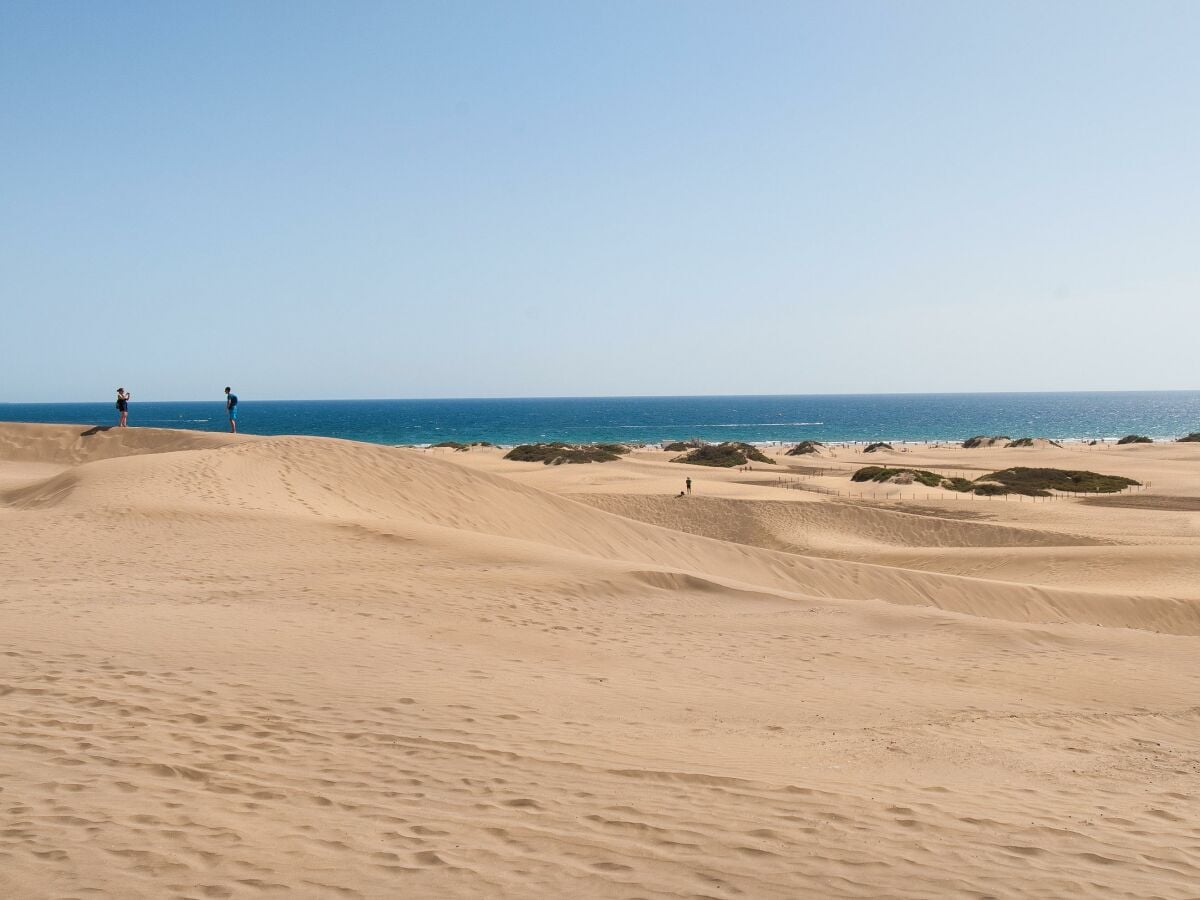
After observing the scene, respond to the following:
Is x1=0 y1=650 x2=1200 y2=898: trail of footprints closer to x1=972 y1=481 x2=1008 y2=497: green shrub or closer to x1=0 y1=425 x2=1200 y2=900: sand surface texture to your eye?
x1=0 y1=425 x2=1200 y2=900: sand surface texture

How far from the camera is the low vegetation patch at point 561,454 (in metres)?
46.5

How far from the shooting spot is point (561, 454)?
47312 mm

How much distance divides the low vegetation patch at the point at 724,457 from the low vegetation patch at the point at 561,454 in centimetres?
363

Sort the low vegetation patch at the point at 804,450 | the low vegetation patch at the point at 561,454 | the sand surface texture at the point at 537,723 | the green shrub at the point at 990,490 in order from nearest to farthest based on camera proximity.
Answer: the sand surface texture at the point at 537,723 → the green shrub at the point at 990,490 → the low vegetation patch at the point at 561,454 → the low vegetation patch at the point at 804,450

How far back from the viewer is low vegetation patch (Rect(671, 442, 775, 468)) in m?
46.8

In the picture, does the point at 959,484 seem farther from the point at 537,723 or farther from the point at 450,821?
the point at 450,821

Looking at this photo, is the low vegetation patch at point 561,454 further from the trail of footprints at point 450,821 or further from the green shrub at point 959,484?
the trail of footprints at point 450,821

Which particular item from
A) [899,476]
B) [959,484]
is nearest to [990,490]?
[959,484]

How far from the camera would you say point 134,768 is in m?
5.68

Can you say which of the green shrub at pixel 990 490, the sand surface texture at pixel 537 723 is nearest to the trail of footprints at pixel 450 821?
the sand surface texture at pixel 537 723

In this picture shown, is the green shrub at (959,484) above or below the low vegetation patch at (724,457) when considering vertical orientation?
below

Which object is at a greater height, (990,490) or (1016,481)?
(1016,481)

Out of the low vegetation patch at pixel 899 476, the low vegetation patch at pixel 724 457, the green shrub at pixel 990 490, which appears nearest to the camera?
the green shrub at pixel 990 490

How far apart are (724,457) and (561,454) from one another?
809 cm
